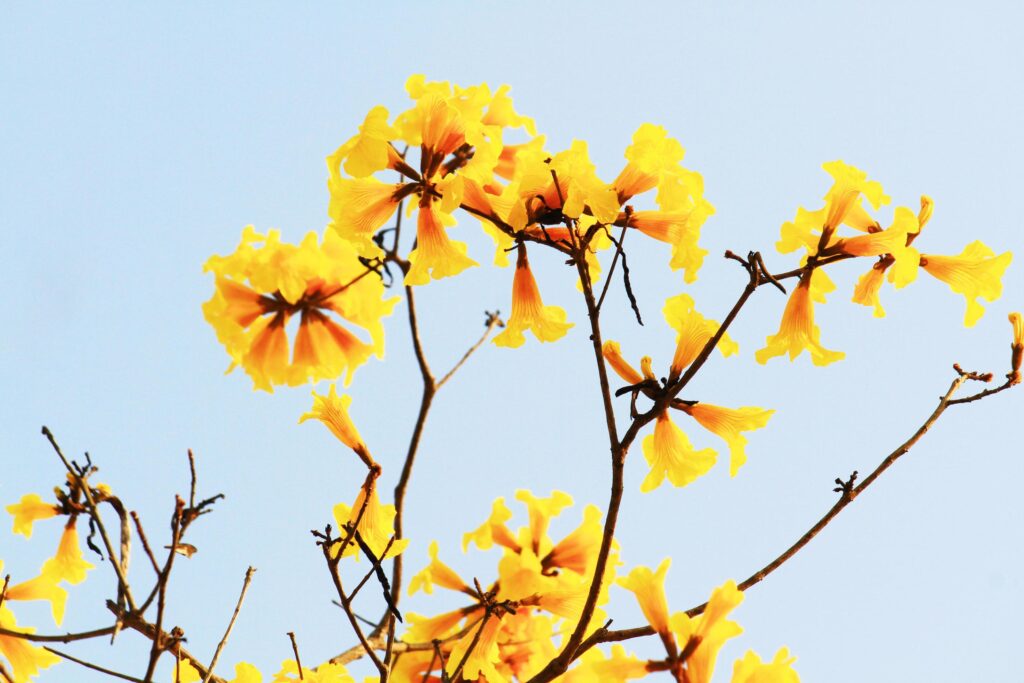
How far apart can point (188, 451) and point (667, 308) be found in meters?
1.72

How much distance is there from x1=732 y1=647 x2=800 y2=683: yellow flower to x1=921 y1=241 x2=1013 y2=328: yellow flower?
161cm

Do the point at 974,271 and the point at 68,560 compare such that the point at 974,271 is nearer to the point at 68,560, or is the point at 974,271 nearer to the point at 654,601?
the point at 654,601

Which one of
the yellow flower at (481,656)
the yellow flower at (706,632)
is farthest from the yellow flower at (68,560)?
the yellow flower at (706,632)

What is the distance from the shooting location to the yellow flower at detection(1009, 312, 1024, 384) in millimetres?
3426

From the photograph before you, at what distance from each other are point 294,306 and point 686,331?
175 cm

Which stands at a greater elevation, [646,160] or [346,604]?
[646,160]

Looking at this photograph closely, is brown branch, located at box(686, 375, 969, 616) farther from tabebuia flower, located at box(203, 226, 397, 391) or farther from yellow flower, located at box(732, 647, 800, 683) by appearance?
tabebuia flower, located at box(203, 226, 397, 391)

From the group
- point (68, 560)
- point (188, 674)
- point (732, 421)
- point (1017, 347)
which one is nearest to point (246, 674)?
point (188, 674)

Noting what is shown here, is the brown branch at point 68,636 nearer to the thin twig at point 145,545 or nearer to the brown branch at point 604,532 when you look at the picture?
the thin twig at point 145,545

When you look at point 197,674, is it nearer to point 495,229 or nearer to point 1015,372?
point 495,229

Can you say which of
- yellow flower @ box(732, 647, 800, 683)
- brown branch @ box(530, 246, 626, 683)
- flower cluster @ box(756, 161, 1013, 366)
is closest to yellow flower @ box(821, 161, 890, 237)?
flower cluster @ box(756, 161, 1013, 366)

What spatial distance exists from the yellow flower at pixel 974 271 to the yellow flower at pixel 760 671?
161cm

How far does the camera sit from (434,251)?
3807 mm

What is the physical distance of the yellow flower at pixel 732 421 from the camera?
11.1 ft
